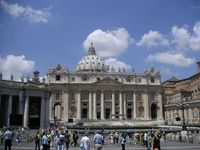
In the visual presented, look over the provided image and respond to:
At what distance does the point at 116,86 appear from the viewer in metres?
95.2

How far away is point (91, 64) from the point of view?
125438 mm

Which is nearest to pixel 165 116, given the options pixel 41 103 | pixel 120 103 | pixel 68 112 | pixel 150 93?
pixel 150 93

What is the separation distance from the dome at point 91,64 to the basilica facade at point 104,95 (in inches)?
1063

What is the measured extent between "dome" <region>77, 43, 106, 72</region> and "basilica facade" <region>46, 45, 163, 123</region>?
2700 cm

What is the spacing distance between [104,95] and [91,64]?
3224cm

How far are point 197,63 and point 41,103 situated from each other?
57601mm

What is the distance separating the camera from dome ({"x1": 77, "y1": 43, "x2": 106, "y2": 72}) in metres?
125

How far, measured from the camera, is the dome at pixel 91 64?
125 metres

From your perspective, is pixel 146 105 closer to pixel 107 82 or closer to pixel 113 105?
pixel 113 105

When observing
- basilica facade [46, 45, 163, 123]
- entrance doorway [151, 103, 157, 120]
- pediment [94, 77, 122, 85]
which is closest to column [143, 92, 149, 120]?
basilica facade [46, 45, 163, 123]

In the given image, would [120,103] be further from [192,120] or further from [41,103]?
[41,103]

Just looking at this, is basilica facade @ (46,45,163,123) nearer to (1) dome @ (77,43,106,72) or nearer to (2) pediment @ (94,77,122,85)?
(2) pediment @ (94,77,122,85)

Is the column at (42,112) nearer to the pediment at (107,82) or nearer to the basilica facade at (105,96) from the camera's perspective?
the basilica facade at (105,96)

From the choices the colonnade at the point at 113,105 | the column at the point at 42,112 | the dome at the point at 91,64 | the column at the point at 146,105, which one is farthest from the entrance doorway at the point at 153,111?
the column at the point at 42,112
